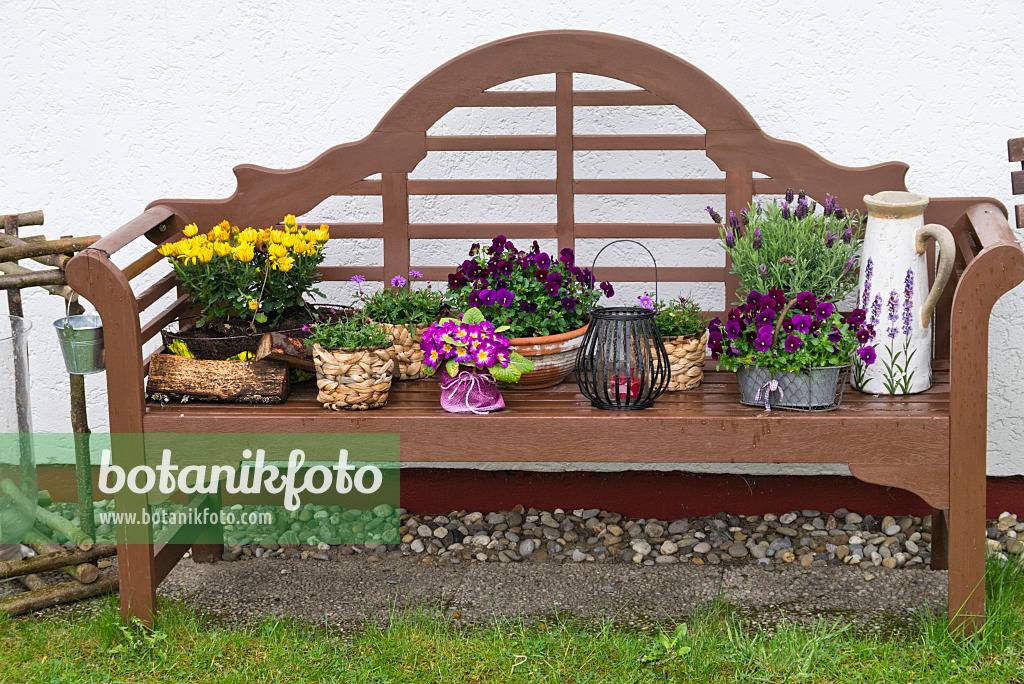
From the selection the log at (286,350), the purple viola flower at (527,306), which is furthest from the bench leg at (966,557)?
the log at (286,350)

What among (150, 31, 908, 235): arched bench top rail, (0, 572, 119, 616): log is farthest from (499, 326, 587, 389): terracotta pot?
(0, 572, 119, 616): log

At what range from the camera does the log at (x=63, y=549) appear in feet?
9.72

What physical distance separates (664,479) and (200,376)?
1650 mm

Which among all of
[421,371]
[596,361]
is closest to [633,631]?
[596,361]

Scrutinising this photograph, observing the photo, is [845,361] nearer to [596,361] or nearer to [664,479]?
[596,361]

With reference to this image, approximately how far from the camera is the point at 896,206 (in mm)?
2627

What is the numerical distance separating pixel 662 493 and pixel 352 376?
140cm

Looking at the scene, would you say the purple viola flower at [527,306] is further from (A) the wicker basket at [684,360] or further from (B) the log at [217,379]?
(B) the log at [217,379]

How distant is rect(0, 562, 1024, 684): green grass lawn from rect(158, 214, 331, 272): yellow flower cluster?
997 mm

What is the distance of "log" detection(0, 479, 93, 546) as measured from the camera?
9.39ft

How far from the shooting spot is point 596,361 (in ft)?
8.48

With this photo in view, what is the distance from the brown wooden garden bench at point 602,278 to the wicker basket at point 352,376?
5 cm

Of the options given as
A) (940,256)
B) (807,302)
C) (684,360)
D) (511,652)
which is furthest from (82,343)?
(940,256)

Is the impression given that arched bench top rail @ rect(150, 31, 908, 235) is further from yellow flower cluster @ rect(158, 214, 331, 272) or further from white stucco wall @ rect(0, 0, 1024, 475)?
white stucco wall @ rect(0, 0, 1024, 475)
